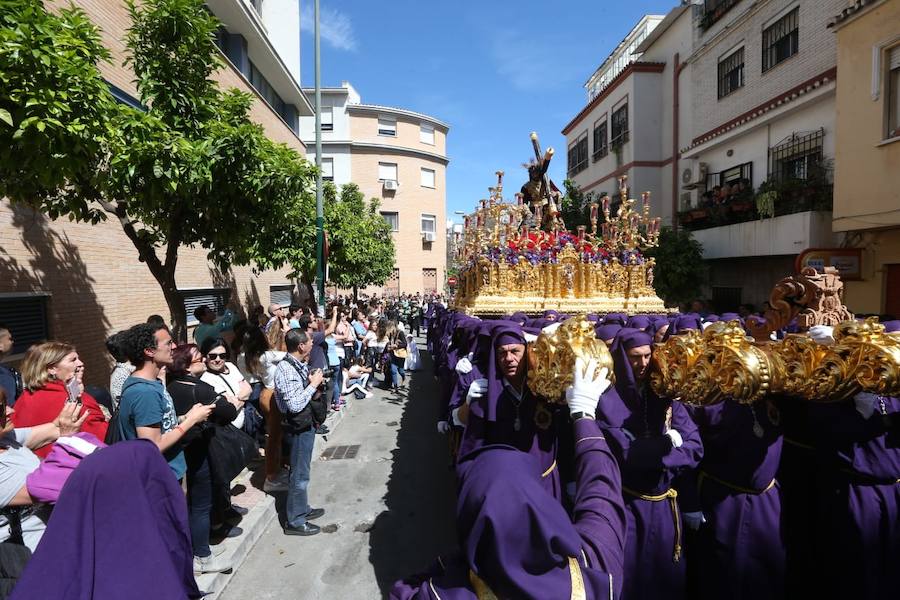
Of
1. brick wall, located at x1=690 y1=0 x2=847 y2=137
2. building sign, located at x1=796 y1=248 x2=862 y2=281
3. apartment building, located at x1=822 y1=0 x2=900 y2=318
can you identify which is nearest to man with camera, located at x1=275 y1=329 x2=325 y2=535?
building sign, located at x1=796 y1=248 x2=862 y2=281

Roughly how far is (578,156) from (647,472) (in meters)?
23.0

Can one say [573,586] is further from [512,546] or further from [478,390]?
[478,390]

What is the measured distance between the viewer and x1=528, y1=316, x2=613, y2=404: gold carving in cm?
214

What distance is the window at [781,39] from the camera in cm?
1149

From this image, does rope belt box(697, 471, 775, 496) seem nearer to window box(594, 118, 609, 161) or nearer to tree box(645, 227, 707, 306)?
tree box(645, 227, 707, 306)

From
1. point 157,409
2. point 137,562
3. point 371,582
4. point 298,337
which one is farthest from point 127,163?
point 371,582

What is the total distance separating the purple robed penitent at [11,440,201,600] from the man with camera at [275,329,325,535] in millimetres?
2156

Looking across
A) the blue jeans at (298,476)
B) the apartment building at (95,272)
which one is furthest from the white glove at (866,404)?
the apartment building at (95,272)

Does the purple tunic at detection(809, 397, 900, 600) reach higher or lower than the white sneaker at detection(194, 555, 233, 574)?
higher

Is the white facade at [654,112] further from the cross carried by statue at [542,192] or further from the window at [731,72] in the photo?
the cross carried by statue at [542,192]

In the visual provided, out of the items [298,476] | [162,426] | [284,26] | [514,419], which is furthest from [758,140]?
[284,26]

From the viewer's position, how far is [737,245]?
477 inches

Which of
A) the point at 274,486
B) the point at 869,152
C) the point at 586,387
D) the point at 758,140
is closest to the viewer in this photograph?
the point at 586,387

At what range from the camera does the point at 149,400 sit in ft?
9.22
